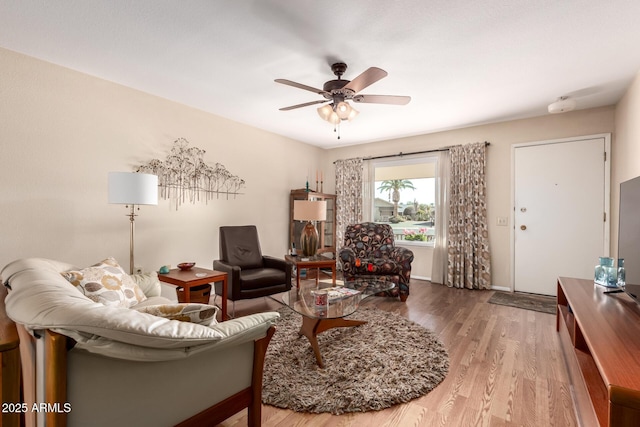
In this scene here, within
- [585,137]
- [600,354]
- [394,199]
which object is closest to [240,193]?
[394,199]

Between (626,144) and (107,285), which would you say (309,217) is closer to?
(107,285)

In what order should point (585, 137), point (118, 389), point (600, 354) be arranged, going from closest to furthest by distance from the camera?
point (118, 389) → point (600, 354) → point (585, 137)

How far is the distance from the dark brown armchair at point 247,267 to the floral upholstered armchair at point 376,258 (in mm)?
875

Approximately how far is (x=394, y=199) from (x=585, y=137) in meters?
2.63

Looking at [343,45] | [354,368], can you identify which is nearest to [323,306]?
[354,368]

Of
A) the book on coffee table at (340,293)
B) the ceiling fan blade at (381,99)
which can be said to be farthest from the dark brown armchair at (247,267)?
the ceiling fan blade at (381,99)

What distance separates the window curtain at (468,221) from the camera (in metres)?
4.24

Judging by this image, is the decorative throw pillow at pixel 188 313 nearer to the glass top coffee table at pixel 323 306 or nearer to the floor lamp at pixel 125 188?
the glass top coffee table at pixel 323 306

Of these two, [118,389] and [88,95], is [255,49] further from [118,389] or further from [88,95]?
[118,389]

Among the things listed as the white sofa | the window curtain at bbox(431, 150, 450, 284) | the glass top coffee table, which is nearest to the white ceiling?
the window curtain at bbox(431, 150, 450, 284)

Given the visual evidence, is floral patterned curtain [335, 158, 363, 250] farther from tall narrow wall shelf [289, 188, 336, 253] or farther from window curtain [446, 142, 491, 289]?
window curtain [446, 142, 491, 289]

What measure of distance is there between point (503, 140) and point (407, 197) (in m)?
1.63

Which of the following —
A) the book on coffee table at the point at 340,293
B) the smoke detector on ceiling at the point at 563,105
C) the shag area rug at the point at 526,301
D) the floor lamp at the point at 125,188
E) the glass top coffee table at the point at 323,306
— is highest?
the smoke detector on ceiling at the point at 563,105

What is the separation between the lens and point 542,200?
12.8 ft
